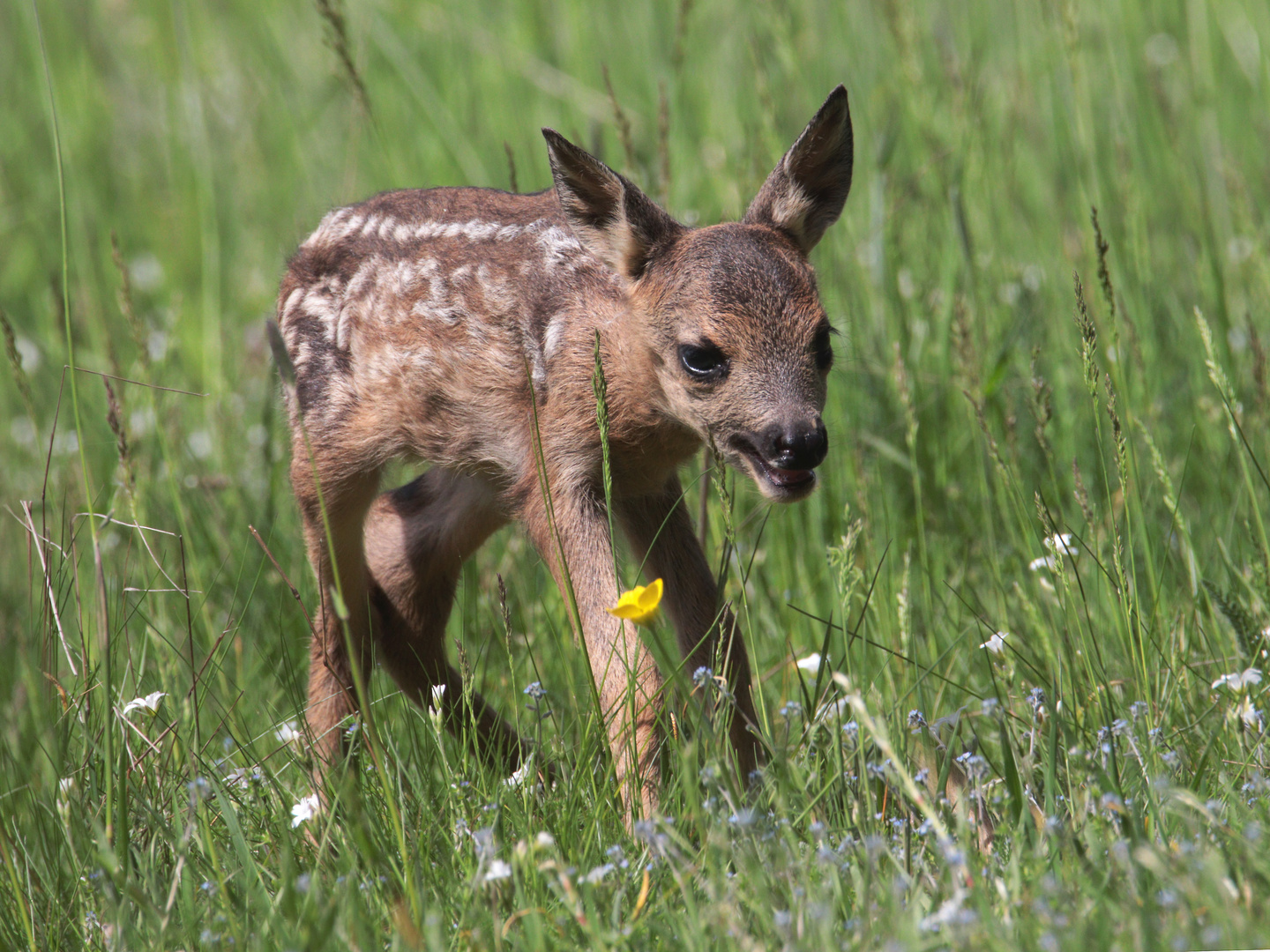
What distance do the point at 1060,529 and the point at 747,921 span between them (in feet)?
7.82

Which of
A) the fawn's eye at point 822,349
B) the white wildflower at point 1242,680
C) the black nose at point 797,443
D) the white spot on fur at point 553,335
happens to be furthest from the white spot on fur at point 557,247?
the white wildflower at point 1242,680

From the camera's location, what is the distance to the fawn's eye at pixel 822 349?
338 cm

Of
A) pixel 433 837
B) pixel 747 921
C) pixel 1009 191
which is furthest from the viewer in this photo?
A: pixel 1009 191

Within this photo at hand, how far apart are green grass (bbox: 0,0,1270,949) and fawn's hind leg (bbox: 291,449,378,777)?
192 millimetres

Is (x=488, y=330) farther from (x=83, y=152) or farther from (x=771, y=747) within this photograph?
(x=83, y=152)

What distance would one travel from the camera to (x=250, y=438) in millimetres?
6227

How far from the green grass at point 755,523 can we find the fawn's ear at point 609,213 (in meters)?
0.81

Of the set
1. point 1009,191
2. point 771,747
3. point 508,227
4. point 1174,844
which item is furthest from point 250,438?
point 1174,844

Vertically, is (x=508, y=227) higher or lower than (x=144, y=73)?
→ lower

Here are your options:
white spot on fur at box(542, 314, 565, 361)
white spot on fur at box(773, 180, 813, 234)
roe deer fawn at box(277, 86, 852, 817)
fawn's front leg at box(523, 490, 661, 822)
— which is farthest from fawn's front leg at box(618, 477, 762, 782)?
white spot on fur at box(773, 180, 813, 234)

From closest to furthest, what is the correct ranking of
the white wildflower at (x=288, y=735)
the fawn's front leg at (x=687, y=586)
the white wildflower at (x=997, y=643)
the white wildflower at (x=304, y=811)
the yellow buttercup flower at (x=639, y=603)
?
the yellow buttercup flower at (x=639, y=603), the white wildflower at (x=304, y=811), the white wildflower at (x=288, y=735), the white wildflower at (x=997, y=643), the fawn's front leg at (x=687, y=586)

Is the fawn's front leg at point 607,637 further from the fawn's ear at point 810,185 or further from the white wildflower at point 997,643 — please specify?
the fawn's ear at point 810,185

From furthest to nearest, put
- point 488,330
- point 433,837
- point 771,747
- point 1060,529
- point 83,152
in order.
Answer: point 83,152 → point 1060,529 → point 488,330 → point 433,837 → point 771,747

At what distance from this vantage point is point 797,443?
3.12 metres
